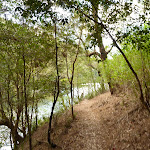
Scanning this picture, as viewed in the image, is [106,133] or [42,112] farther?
[42,112]

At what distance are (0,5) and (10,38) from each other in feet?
4.99

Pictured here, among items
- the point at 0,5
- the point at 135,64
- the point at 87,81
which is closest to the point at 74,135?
the point at 135,64

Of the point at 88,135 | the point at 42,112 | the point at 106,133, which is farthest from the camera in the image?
the point at 42,112

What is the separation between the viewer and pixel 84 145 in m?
5.89

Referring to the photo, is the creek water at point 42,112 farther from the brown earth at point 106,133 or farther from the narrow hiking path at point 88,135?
the narrow hiking path at point 88,135

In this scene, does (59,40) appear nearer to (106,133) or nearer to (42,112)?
(106,133)

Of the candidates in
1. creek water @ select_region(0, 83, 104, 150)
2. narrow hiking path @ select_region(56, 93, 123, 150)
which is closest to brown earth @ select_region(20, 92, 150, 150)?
narrow hiking path @ select_region(56, 93, 123, 150)

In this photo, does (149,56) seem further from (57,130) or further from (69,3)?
(57,130)

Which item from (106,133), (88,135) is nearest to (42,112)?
(88,135)

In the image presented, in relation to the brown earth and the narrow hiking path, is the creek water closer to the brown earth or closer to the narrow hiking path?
the brown earth

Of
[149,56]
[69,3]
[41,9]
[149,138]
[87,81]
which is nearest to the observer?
[41,9]

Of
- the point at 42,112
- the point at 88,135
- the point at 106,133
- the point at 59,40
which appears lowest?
the point at 42,112

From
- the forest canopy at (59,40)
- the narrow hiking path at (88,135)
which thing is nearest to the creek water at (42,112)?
the forest canopy at (59,40)

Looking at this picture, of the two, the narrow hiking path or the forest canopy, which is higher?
the forest canopy
